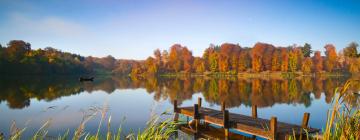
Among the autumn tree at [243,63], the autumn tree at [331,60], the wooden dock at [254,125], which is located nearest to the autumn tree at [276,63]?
the autumn tree at [243,63]

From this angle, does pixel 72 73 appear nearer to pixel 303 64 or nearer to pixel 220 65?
pixel 220 65

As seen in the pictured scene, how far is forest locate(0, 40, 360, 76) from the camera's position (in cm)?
9344

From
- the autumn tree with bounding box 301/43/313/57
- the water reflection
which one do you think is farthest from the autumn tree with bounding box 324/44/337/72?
the water reflection

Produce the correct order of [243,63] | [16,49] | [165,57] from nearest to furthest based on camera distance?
[16,49] → [243,63] → [165,57]

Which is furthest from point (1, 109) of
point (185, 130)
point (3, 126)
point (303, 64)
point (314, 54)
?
point (314, 54)

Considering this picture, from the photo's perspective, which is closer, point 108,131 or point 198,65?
point 108,131

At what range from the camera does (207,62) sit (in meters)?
115

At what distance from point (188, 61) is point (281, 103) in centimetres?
9106

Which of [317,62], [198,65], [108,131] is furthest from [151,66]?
[108,131]

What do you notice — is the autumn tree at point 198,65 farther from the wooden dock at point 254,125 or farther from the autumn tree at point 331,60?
the wooden dock at point 254,125

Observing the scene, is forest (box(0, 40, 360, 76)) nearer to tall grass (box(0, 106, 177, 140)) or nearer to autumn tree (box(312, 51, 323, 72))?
autumn tree (box(312, 51, 323, 72))

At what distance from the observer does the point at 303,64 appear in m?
98.8

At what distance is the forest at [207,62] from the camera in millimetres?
93438

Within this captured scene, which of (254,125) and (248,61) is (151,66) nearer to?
(248,61)
